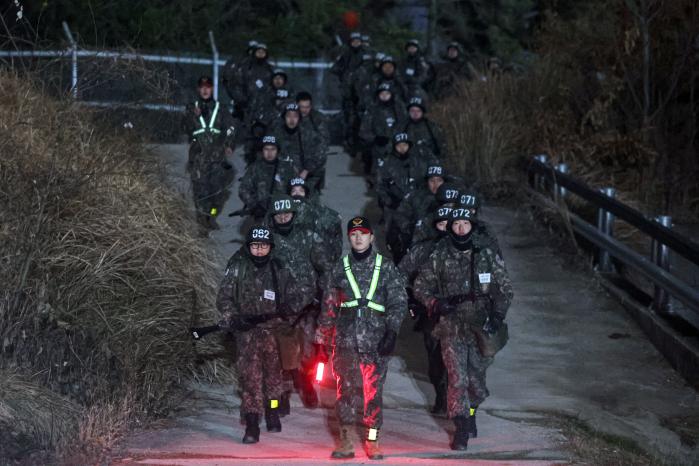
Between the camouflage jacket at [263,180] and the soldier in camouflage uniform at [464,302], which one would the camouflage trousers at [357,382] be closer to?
the soldier in camouflage uniform at [464,302]

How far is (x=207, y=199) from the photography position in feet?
52.3

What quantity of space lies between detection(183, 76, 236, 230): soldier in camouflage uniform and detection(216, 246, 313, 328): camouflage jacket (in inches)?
238

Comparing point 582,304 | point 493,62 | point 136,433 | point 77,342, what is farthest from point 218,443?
point 493,62

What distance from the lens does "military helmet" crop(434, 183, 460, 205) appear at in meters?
12.1

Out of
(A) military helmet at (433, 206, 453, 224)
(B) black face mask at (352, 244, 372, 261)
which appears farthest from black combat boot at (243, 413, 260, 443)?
(A) military helmet at (433, 206, 453, 224)

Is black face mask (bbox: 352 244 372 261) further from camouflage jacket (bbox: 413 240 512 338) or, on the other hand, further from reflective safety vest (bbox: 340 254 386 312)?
camouflage jacket (bbox: 413 240 512 338)

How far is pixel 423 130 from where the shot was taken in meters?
16.9

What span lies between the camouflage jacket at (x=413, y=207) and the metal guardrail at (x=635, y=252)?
2.08m

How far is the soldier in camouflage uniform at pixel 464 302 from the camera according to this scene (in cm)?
954

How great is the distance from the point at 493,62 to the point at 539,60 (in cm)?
202

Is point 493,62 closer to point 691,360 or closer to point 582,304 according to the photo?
point 582,304

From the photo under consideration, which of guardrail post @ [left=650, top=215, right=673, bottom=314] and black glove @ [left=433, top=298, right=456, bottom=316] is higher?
guardrail post @ [left=650, top=215, right=673, bottom=314]

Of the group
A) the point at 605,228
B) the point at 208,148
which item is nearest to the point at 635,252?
the point at 605,228

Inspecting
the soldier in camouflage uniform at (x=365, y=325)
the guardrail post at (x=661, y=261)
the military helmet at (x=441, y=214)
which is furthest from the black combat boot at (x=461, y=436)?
the guardrail post at (x=661, y=261)
